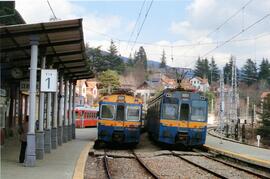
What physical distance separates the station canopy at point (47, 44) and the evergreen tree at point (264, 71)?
129m

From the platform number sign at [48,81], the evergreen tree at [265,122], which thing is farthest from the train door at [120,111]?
the evergreen tree at [265,122]

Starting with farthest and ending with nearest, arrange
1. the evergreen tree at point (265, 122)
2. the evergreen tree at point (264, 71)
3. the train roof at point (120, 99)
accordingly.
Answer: the evergreen tree at point (264, 71) < the evergreen tree at point (265, 122) < the train roof at point (120, 99)

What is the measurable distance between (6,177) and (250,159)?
35.9ft

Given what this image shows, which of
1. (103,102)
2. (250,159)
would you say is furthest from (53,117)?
(250,159)

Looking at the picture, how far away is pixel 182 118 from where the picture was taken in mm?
26281

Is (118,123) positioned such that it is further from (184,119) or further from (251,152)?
(251,152)

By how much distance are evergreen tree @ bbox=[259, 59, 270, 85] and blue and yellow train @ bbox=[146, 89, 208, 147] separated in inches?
4889

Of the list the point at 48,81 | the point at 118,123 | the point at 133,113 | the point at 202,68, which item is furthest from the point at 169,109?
the point at 202,68

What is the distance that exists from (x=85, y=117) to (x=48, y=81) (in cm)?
4485

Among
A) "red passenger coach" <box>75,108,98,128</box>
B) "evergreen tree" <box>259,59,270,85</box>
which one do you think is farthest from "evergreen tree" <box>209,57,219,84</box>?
"red passenger coach" <box>75,108,98,128</box>

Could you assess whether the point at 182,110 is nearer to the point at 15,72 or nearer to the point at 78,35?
the point at 15,72

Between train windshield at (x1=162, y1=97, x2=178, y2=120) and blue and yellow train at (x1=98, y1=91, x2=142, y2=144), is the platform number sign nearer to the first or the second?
blue and yellow train at (x1=98, y1=91, x2=142, y2=144)

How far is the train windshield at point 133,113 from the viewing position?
26828 mm

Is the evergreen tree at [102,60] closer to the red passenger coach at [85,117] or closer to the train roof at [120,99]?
the red passenger coach at [85,117]
